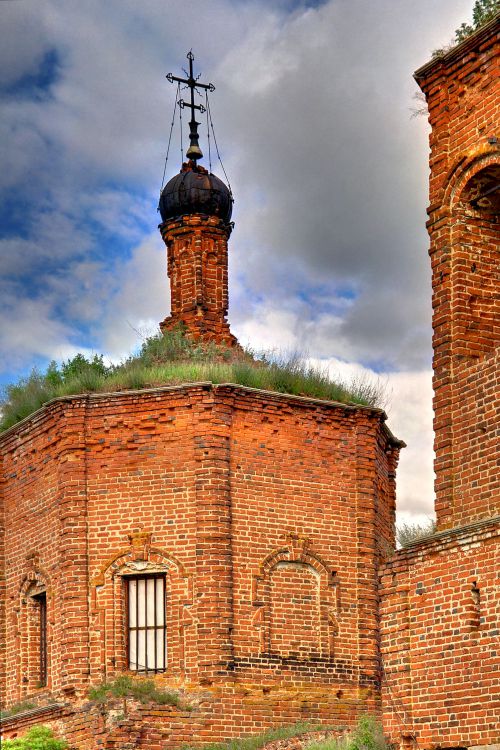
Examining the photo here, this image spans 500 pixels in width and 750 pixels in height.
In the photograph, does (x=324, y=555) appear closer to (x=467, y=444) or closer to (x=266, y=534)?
(x=266, y=534)

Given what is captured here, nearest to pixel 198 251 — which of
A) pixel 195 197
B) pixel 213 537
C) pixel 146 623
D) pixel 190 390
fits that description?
pixel 195 197

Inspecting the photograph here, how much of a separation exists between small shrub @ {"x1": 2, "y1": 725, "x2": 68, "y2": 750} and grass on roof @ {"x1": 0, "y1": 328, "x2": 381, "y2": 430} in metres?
Answer: 4.92

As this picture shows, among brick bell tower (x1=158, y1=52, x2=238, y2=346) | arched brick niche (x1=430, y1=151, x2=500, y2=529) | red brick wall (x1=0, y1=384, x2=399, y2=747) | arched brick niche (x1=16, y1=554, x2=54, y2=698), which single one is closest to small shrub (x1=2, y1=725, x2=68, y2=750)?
red brick wall (x1=0, y1=384, x2=399, y2=747)

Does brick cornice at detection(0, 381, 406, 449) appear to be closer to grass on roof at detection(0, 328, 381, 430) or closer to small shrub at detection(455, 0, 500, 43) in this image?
grass on roof at detection(0, 328, 381, 430)

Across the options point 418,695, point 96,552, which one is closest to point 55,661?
point 96,552

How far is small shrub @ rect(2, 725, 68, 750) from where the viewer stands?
19.5 meters

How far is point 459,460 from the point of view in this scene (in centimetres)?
1372

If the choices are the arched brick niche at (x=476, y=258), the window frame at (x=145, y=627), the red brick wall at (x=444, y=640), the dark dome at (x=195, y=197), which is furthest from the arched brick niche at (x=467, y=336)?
the dark dome at (x=195, y=197)

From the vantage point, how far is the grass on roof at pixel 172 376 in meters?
21.2

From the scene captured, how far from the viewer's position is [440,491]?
1379cm

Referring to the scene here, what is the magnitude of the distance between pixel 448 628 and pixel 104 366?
11.2 metres

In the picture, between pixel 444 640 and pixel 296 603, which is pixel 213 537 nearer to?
pixel 296 603

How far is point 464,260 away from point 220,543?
7197 millimetres

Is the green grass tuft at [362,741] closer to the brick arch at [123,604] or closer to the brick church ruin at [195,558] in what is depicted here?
the brick church ruin at [195,558]
